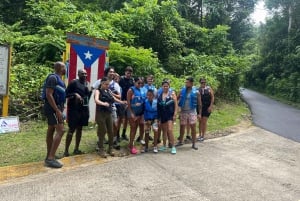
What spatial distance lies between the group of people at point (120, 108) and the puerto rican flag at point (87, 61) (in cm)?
115

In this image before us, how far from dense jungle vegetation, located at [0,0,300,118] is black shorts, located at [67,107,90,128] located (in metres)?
2.83

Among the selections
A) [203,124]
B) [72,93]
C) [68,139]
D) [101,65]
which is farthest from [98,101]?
[203,124]

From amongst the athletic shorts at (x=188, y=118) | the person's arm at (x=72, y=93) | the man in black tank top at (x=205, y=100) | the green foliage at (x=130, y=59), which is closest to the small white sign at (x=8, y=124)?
the person's arm at (x=72, y=93)

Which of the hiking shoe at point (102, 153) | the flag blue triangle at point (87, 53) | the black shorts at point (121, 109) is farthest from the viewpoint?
the flag blue triangle at point (87, 53)

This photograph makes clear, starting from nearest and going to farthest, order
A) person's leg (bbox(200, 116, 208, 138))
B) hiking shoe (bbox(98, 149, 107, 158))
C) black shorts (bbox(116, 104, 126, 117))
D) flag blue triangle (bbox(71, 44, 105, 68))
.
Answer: hiking shoe (bbox(98, 149, 107, 158))
black shorts (bbox(116, 104, 126, 117))
flag blue triangle (bbox(71, 44, 105, 68))
person's leg (bbox(200, 116, 208, 138))

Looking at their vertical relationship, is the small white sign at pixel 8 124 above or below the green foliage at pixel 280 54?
below

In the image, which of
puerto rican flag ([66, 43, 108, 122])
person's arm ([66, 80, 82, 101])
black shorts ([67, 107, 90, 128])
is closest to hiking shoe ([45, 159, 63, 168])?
black shorts ([67, 107, 90, 128])

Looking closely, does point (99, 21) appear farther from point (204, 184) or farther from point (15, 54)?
point (204, 184)

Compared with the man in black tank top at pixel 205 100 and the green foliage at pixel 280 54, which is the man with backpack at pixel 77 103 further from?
the green foliage at pixel 280 54

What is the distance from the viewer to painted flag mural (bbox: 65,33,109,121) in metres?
8.72

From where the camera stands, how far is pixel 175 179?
20.4ft

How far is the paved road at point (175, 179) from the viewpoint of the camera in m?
5.37

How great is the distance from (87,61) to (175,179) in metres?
4.13

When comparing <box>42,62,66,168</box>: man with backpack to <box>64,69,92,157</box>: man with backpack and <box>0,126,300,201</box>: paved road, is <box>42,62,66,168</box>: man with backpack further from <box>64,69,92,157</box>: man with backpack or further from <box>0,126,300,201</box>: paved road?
<box>64,69,92,157</box>: man with backpack
